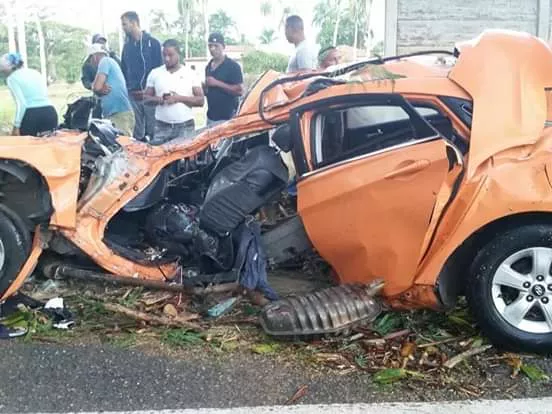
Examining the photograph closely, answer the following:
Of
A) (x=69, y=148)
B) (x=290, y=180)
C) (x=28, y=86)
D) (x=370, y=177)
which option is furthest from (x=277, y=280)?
(x=28, y=86)

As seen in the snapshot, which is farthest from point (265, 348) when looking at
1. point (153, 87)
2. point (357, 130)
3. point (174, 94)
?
point (153, 87)

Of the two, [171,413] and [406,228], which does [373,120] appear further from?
[171,413]

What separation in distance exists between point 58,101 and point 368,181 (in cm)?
661

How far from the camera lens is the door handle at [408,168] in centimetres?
411

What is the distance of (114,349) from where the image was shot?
412 centimetres

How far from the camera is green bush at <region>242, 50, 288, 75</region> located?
397 inches

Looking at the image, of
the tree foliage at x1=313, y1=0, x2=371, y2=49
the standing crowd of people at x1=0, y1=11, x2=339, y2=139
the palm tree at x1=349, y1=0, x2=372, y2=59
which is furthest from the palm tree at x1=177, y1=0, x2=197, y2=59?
the standing crowd of people at x1=0, y1=11, x2=339, y2=139

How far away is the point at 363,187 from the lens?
13.9ft

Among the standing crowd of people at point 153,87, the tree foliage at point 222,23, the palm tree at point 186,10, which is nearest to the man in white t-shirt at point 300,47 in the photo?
the standing crowd of people at point 153,87

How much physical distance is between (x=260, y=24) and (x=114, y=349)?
833cm

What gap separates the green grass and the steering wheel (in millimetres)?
2689

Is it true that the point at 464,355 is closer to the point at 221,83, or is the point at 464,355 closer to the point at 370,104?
the point at 370,104

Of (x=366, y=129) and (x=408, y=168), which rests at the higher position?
(x=366, y=129)

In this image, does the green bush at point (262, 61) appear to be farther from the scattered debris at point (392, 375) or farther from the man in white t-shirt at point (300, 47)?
the scattered debris at point (392, 375)
